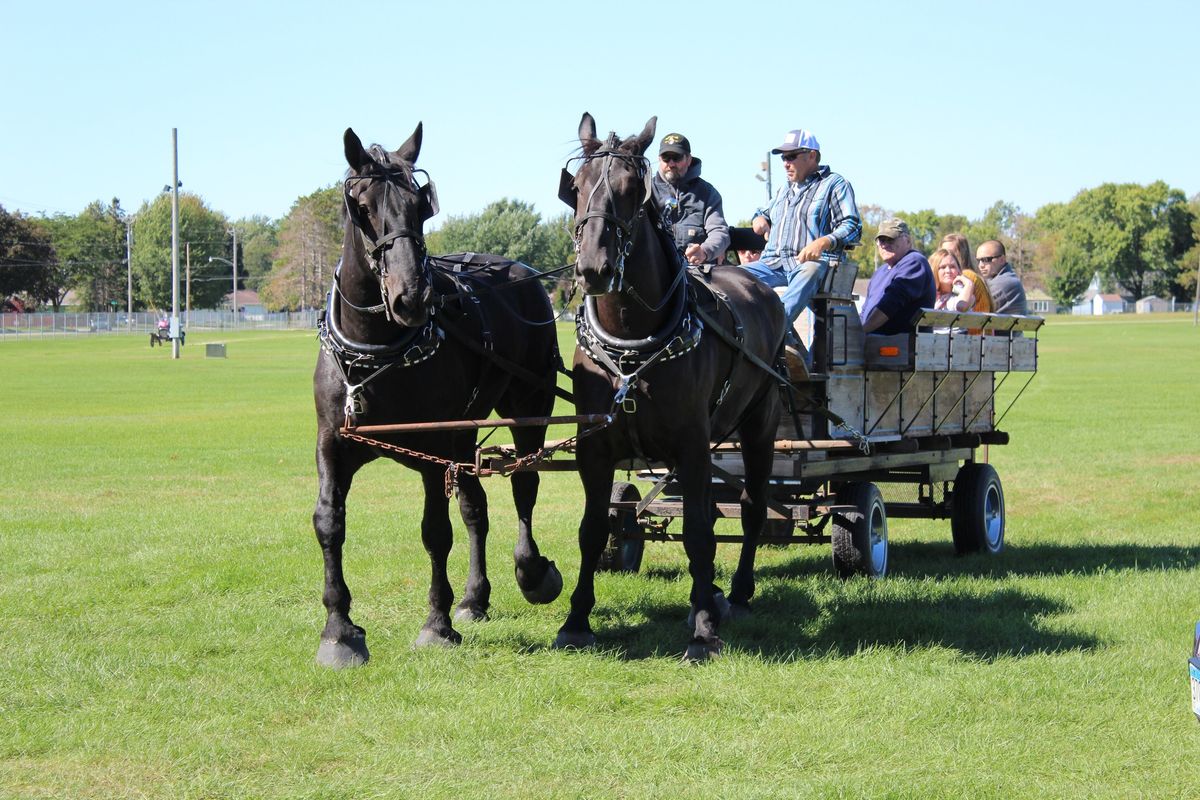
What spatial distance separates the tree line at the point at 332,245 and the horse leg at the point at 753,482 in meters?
91.4

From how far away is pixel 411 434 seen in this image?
7148mm

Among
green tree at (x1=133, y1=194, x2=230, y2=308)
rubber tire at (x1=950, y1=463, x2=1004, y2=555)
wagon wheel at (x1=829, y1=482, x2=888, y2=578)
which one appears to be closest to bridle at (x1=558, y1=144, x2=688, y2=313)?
wagon wheel at (x1=829, y1=482, x2=888, y2=578)

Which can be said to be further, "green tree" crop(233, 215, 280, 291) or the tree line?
"green tree" crop(233, 215, 280, 291)

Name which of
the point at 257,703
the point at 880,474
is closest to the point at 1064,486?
the point at 880,474

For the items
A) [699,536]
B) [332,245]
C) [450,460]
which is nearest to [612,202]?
[450,460]

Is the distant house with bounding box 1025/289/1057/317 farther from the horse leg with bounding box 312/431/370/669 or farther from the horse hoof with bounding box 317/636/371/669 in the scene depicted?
the horse hoof with bounding box 317/636/371/669

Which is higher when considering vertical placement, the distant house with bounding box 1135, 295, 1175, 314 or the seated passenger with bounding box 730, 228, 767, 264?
the distant house with bounding box 1135, 295, 1175, 314

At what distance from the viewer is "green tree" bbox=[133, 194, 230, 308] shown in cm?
12900

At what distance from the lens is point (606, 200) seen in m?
6.61

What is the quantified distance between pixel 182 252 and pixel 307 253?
72.6ft

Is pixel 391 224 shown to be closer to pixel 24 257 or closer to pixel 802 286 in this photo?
pixel 802 286

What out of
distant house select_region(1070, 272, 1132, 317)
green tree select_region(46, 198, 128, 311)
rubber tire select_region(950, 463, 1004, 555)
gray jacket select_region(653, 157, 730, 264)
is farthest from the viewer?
distant house select_region(1070, 272, 1132, 317)

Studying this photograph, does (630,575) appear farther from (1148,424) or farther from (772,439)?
(1148,424)

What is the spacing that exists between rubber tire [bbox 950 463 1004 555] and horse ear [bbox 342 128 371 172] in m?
6.29
